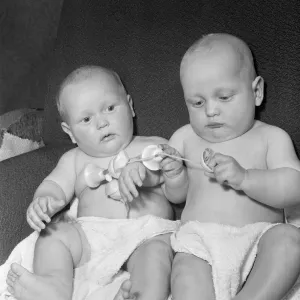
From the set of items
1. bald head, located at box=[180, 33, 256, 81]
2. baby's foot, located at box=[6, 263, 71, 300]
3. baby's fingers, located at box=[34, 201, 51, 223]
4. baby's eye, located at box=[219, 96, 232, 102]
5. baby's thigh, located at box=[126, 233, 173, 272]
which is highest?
bald head, located at box=[180, 33, 256, 81]

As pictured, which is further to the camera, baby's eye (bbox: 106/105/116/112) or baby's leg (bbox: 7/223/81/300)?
baby's eye (bbox: 106/105/116/112)

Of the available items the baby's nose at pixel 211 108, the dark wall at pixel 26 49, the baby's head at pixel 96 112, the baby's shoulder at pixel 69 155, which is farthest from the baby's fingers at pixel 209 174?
the dark wall at pixel 26 49

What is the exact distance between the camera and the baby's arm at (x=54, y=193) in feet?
2.99

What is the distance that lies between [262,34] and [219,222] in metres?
0.39

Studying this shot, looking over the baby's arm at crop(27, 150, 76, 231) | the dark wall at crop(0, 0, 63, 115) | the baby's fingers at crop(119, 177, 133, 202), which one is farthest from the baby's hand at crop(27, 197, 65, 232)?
the dark wall at crop(0, 0, 63, 115)

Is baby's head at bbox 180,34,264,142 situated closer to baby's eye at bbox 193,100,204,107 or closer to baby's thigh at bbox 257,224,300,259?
baby's eye at bbox 193,100,204,107

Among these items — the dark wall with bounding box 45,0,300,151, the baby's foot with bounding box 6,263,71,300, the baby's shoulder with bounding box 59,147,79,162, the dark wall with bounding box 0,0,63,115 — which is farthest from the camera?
the dark wall with bounding box 0,0,63,115

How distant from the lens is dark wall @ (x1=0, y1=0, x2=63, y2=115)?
1.33 metres

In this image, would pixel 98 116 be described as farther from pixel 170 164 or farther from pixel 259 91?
pixel 259 91

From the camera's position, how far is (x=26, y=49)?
1.40 metres

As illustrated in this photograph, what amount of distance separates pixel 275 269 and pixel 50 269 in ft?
1.29

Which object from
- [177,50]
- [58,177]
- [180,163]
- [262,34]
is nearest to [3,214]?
[58,177]

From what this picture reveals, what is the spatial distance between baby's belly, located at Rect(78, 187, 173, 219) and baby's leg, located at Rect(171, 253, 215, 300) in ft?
0.52

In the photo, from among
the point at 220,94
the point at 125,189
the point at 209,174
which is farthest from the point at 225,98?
the point at 125,189
